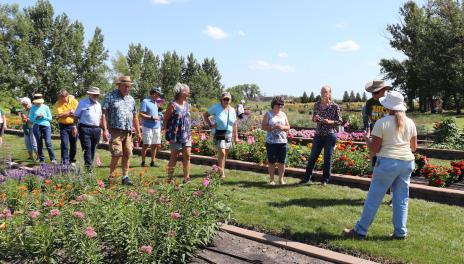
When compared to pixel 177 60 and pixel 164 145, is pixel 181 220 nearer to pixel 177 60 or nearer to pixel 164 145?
pixel 164 145

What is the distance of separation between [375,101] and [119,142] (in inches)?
155

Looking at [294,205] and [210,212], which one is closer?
[210,212]

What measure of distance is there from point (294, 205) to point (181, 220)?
236 cm

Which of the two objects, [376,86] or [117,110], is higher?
[376,86]

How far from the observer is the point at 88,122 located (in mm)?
7270

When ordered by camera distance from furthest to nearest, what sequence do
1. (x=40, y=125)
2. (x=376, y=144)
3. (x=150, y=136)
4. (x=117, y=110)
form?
(x=40, y=125) → (x=150, y=136) → (x=117, y=110) → (x=376, y=144)

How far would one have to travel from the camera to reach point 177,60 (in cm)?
5647

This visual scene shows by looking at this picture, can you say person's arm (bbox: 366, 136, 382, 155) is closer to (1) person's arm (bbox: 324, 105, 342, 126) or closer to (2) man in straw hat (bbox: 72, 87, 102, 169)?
(1) person's arm (bbox: 324, 105, 342, 126)

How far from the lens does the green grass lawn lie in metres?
4.11

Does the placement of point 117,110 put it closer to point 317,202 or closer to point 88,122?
point 88,122

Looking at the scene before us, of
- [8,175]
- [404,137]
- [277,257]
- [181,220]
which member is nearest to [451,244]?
[404,137]

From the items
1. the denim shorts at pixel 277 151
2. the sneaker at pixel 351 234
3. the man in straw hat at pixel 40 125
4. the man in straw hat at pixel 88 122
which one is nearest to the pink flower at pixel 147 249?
the sneaker at pixel 351 234

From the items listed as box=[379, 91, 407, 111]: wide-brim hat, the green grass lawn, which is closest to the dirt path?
the green grass lawn

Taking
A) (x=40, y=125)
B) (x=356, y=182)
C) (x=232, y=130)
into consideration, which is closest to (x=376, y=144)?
(x=356, y=182)
